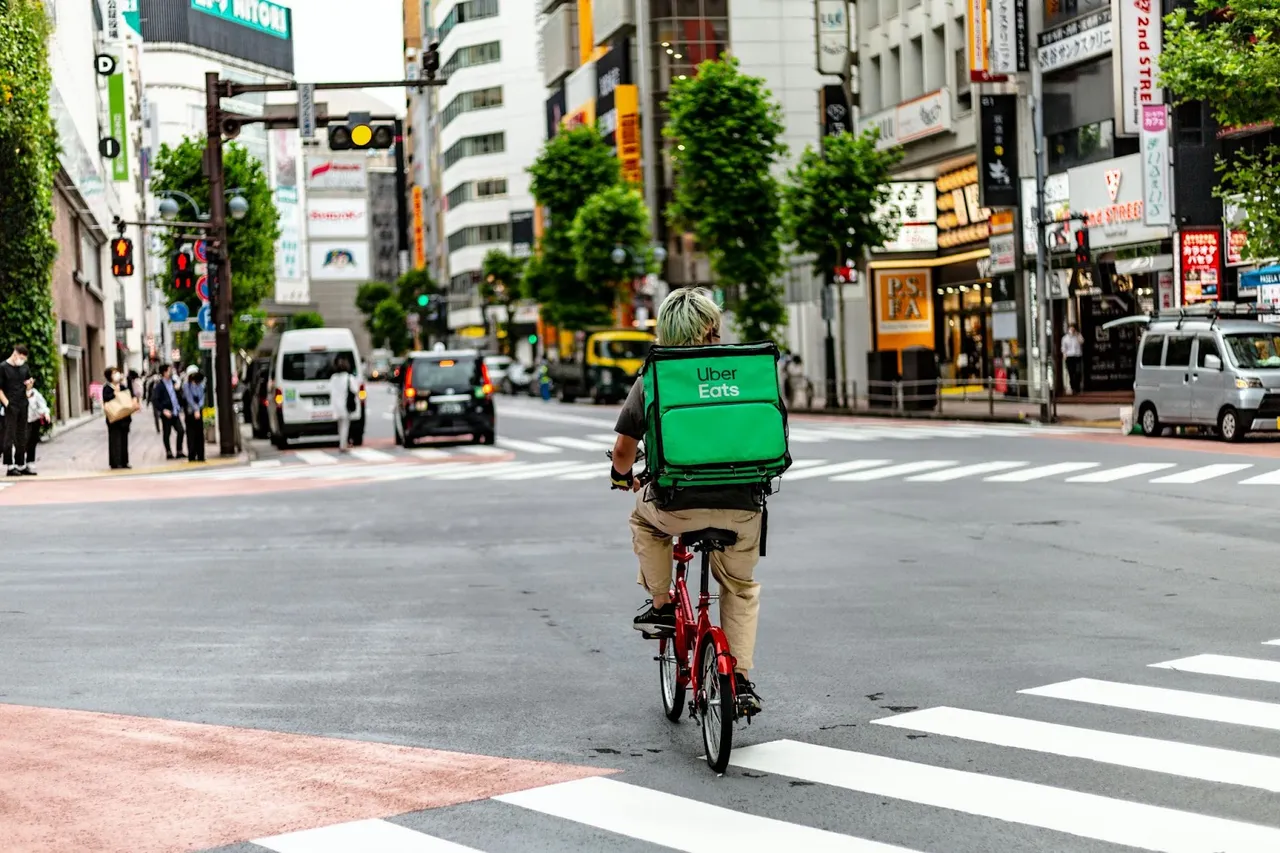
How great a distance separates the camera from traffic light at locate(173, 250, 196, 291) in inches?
1297

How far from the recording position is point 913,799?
6211 mm

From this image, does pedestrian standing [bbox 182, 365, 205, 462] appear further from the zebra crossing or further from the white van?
the zebra crossing

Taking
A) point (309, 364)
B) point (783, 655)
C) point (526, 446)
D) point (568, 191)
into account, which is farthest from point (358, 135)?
point (568, 191)

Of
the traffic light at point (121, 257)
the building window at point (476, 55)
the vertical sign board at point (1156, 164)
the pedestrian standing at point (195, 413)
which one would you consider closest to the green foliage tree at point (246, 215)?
the traffic light at point (121, 257)

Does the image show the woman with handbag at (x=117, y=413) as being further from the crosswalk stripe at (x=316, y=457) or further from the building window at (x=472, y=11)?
the building window at (x=472, y=11)

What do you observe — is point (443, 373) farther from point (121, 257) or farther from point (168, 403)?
point (121, 257)

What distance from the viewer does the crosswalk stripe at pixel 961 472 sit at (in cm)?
2248

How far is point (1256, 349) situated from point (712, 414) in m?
23.7

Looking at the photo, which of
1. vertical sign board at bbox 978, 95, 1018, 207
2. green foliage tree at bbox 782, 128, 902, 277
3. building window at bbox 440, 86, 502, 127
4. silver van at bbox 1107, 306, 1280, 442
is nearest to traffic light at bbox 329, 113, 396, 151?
silver van at bbox 1107, 306, 1280, 442

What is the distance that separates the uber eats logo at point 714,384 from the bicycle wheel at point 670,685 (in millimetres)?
1363

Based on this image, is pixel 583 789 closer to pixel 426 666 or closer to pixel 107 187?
pixel 426 666

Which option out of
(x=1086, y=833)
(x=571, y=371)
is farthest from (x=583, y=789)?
(x=571, y=371)

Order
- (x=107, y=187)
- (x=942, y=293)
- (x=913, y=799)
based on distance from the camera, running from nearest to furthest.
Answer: (x=913, y=799) < (x=942, y=293) < (x=107, y=187)

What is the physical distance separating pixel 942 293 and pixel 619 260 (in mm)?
18401
